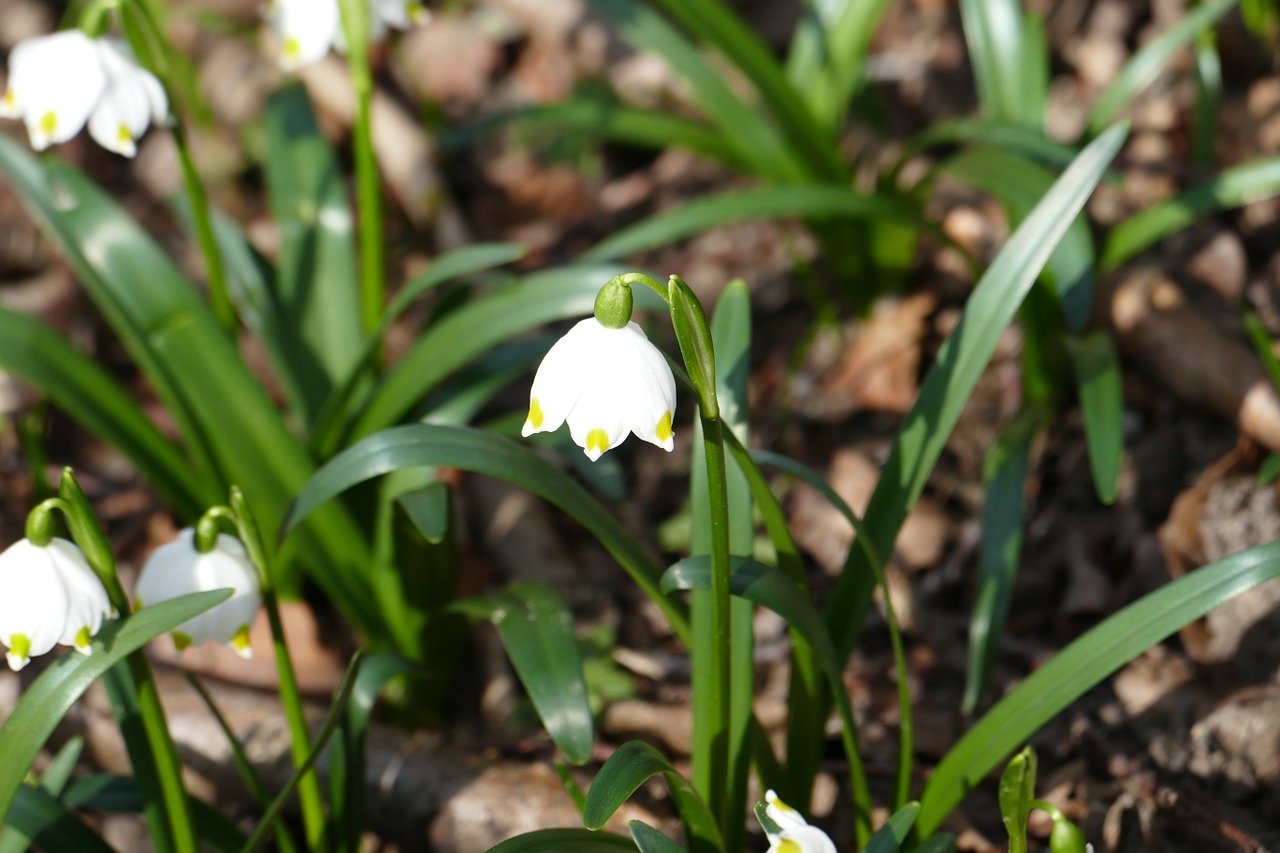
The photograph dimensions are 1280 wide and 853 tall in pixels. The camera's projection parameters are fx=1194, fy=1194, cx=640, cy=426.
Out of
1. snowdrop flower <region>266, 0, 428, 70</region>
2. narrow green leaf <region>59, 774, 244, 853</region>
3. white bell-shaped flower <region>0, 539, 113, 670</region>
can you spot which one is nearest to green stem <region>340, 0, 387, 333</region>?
snowdrop flower <region>266, 0, 428, 70</region>

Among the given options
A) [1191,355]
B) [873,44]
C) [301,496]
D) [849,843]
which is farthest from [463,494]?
[873,44]

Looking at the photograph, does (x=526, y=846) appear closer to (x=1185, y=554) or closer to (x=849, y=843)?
(x=849, y=843)

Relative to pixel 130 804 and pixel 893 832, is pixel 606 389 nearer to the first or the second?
pixel 893 832

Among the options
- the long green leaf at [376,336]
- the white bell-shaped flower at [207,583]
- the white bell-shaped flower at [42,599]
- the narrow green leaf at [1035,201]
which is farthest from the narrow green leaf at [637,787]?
the narrow green leaf at [1035,201]

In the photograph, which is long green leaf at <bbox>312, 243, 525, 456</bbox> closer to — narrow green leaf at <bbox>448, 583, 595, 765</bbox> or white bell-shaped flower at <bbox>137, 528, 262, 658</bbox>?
narrow green leaf at <bbox>448, 583, 595, 765</bbox>

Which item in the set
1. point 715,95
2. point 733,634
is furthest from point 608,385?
point 715,95

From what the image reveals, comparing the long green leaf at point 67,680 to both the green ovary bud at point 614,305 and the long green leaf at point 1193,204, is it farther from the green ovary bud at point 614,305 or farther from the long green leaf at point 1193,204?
the long green leaf at point 1193,204
